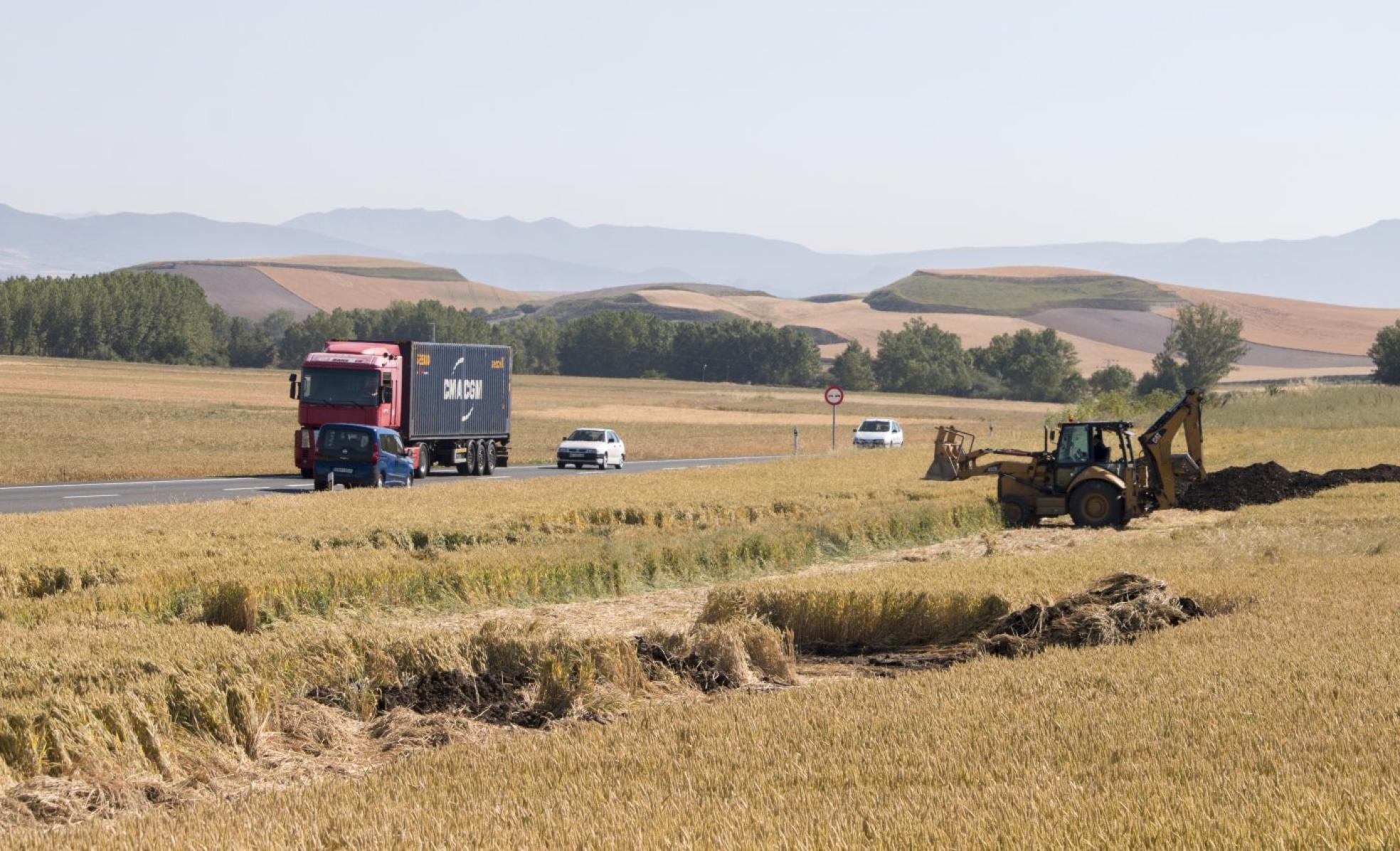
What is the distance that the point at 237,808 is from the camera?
9.47 m

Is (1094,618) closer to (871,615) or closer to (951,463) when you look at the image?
(871,615)

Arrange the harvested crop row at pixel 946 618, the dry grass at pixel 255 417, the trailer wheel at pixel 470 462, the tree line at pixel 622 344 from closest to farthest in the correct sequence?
the harvested crop row at pixel 946 618 → the trailer wheel at pixel 470 462 → the dry grass at pixel 255 417 → the tree line at pixel 622 344

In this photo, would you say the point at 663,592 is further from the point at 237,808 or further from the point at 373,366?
the point at 373,366

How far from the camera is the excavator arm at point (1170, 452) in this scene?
99.0 ft

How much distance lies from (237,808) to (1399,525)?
23.0 m

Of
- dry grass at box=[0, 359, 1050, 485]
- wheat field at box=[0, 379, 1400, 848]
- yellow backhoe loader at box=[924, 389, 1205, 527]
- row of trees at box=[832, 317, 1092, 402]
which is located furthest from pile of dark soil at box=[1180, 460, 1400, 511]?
row of trees at box=[832, 317, 1092, 402]

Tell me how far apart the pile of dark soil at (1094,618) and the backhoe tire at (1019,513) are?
13.6 metres

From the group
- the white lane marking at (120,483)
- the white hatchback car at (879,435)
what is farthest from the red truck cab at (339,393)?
the white hatchback car at (879,435)

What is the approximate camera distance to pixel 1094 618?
15.6 meters

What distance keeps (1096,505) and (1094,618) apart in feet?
47.8

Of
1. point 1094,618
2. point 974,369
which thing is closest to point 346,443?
point 1094,618

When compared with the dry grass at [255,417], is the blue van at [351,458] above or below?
above

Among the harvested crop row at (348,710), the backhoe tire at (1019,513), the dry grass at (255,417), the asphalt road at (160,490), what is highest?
the harvested crop row at (348,710)

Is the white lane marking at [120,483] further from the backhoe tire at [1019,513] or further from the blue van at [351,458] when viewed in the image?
the backhoe tire at [1019,513]
